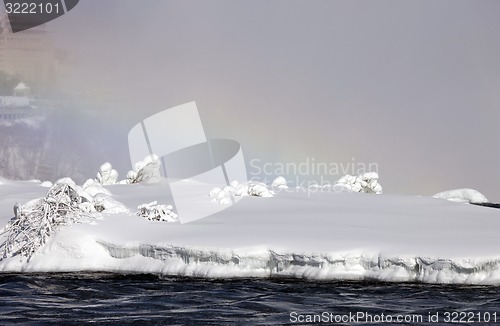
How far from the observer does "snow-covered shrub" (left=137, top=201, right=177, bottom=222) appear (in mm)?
14906

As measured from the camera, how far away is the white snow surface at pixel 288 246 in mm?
12047

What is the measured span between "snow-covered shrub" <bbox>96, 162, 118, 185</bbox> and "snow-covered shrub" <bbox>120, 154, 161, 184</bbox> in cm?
62

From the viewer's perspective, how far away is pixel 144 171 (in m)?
22.1

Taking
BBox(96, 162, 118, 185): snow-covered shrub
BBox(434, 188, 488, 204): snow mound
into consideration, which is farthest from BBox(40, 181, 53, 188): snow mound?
BBox(434, 188, 488, 204): snow mound

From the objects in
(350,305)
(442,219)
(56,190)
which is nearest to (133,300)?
(350,305)

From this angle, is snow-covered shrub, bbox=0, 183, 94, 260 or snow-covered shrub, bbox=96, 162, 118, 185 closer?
snow-covered shrub, bbox=0, 183, 94, 260

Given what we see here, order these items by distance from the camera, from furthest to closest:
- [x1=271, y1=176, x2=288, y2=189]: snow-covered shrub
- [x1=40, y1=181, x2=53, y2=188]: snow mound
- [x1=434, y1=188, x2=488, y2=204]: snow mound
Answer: [x1=434, y1=188, x2=488, y2=204]: snow mound < [x1=271, y1=176, x2=288, y2=189]: snow-covered shrub < [x1=40, y1=181, x2=53, y2=188]: snow mound

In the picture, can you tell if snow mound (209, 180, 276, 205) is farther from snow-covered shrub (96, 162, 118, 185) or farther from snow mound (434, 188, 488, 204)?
snow mound (434, 188, 488, 204)

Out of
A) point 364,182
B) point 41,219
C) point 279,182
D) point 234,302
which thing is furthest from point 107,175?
point 234,302

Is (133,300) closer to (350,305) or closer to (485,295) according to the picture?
(350,305)

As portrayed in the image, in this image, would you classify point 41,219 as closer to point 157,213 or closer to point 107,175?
point 157,213

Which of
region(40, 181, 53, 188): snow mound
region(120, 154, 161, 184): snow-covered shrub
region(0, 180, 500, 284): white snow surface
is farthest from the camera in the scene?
region(120, 154, 161, 184): snow-covered shrub

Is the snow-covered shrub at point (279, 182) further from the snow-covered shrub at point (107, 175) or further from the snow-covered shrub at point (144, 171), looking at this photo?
the snow-covered shrub at point (107, 175)

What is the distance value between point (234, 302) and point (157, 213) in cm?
443
